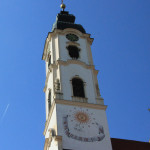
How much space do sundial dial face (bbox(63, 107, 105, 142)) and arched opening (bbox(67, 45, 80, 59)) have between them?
5829 mm

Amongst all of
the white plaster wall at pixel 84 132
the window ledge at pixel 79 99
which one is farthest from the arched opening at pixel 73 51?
the white plaster wall at pixel 84 132

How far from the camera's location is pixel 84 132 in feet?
67.9

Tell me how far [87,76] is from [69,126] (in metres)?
5.27

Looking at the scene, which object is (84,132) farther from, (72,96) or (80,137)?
(72,96)

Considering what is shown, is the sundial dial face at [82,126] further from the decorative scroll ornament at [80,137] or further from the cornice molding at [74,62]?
the cornice molding at [74,62]

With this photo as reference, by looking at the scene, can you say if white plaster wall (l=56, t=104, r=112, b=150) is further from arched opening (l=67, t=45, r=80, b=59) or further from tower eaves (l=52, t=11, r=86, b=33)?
tower eaves (l=52, t=11, r=86, b=33)

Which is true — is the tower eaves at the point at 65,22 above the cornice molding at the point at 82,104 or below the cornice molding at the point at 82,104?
above

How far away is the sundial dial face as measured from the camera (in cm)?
2038

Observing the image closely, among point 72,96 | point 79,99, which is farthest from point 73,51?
point 79,99

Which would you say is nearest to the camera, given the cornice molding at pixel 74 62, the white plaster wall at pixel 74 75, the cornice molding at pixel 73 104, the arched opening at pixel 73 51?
the cornice molding at pixel 73 104

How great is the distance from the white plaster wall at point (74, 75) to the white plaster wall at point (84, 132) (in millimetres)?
1027

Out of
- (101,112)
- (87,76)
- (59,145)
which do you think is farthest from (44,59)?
(59,145)

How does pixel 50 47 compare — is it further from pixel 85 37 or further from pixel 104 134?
pixel 104 134

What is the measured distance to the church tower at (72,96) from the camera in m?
20.3
